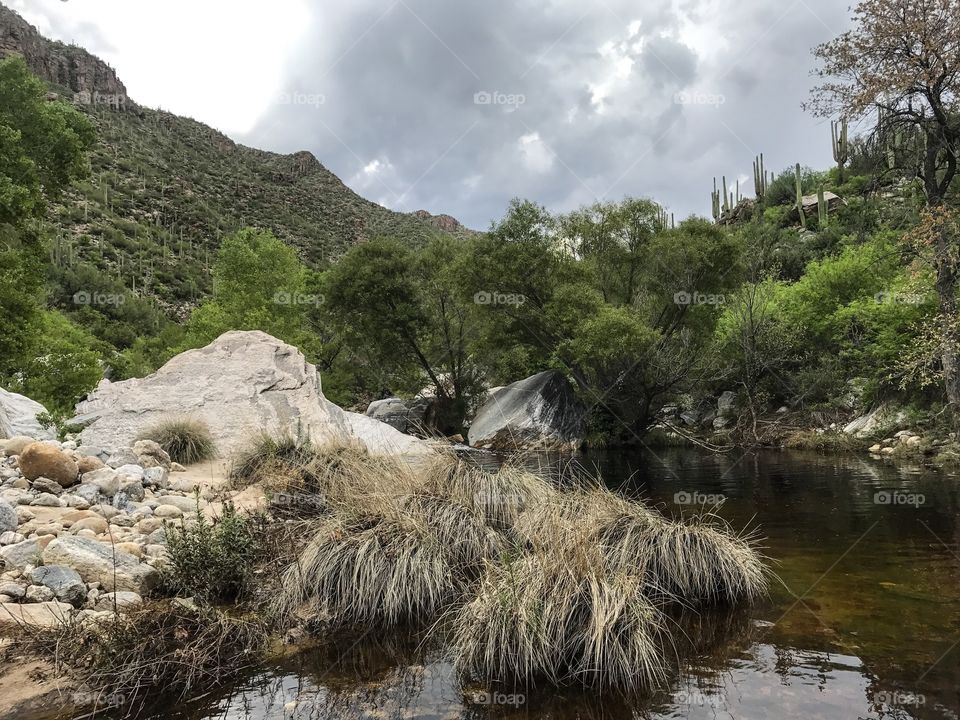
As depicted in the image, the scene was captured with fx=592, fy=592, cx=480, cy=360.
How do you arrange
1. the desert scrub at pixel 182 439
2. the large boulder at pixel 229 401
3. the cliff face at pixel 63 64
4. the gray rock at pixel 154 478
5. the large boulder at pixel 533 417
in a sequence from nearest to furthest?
1. the gray rock at pixel 154 478
2. the desert scrub at pixel 182 439
3. the large boulder at pixel 229 401
4. the large boulder at pixel 533 417
5. the cliff face at pixel 63 64

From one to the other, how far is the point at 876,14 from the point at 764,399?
1542 centimetres

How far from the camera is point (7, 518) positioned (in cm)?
575

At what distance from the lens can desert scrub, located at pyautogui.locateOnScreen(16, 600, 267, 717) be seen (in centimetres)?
396

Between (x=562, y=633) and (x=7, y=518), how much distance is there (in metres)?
5.40

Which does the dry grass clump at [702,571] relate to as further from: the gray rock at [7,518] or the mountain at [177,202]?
the mountain at [177,202]

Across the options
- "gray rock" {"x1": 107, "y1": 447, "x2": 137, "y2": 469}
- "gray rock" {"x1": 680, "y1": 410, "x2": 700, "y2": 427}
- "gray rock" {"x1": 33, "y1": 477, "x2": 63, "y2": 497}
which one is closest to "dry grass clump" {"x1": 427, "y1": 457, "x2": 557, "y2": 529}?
"gray rock" {"x1": 33, "y1": 477, "x2": 63, "y2": 497}

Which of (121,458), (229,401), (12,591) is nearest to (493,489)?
(12,591)

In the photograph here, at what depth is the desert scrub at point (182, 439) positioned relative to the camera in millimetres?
11078

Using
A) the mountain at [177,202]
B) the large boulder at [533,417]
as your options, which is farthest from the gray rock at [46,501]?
the mountain at [177,202]

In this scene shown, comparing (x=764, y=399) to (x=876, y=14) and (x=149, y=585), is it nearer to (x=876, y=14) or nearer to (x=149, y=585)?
(x=876, y=14)

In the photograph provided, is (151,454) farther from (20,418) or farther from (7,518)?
(7,518)

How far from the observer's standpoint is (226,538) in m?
5.66

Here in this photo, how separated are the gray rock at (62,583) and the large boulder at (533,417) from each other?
2060cm

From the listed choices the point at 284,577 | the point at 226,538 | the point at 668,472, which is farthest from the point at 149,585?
the point at 668,472
